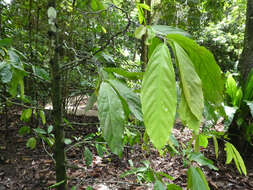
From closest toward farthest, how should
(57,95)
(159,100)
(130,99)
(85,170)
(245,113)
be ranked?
(159,100) → (130,99) → (57,95) → (85,170) → (245,113)

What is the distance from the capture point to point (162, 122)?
22cm

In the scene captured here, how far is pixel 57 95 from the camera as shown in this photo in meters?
0.54

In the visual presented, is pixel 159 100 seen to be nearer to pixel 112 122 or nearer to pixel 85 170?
pixel 112 122

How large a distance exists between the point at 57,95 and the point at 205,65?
0.42m

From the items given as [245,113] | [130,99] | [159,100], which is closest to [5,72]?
[130,99]

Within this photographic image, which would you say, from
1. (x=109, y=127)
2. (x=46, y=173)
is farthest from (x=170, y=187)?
(x=46, y=173)

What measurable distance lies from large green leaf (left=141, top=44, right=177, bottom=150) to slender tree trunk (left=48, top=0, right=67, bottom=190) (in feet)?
1.21

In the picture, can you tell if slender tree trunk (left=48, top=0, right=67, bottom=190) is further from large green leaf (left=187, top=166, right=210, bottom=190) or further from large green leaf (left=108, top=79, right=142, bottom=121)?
large green leaf (left=187, top=166, right=210, bottom=190)

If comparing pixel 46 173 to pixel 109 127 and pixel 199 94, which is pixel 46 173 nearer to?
pixel 109 127

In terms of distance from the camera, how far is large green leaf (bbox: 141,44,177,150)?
22cm

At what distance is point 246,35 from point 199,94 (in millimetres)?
2327

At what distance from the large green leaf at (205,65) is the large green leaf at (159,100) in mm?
67

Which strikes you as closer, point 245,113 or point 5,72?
point 5,72

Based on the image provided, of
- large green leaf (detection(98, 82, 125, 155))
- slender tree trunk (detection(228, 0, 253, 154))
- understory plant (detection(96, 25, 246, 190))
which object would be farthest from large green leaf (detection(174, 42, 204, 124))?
slender tree trunk (detection(228, 0, 253, 154))
